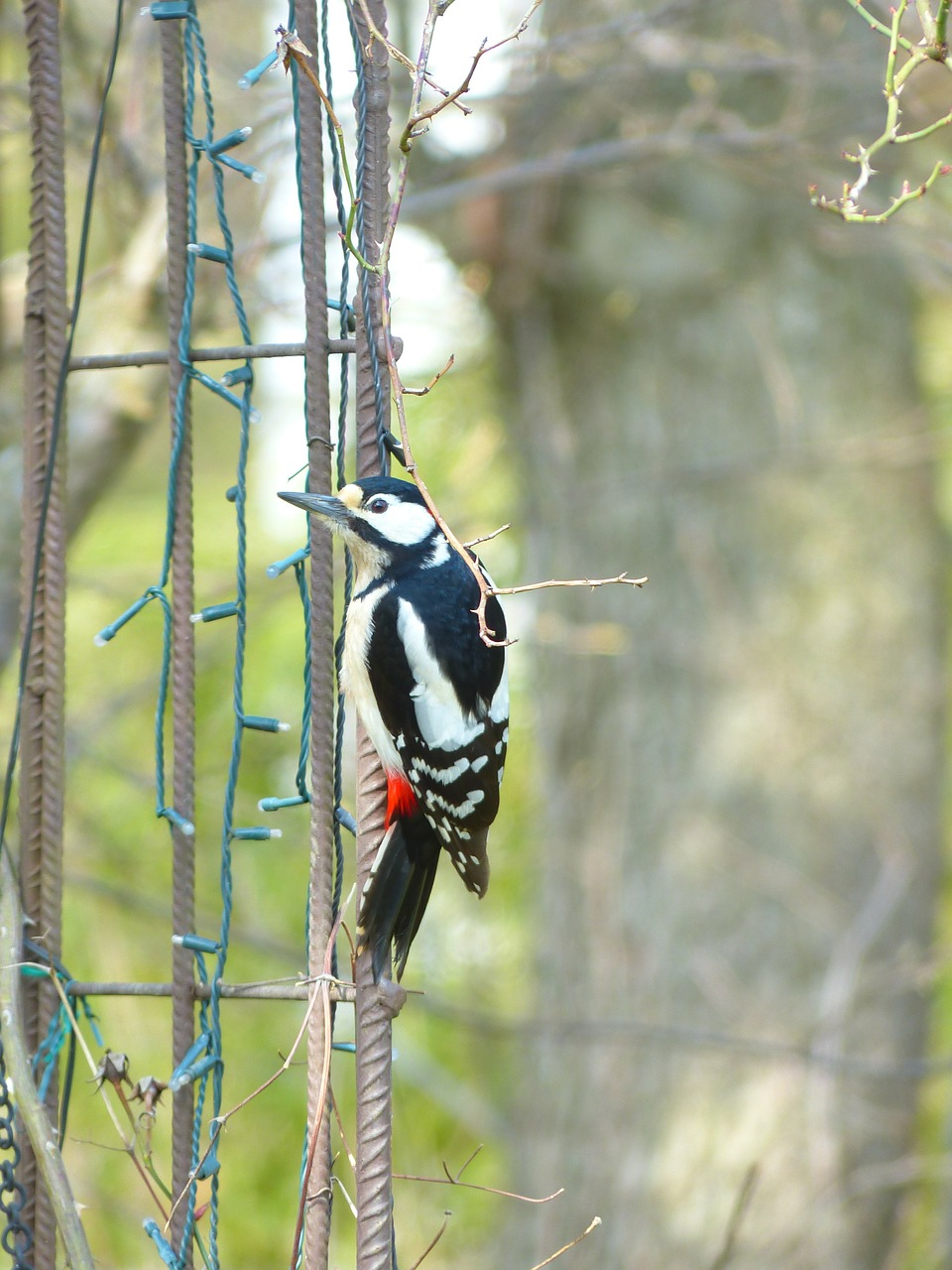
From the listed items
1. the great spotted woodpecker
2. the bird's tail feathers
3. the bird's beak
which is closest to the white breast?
the great spotted woodpecker

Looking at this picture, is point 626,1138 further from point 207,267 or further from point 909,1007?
point 207,267

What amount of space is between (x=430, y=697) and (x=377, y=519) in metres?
0.27

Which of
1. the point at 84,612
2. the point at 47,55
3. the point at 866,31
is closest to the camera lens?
the point at 47,55

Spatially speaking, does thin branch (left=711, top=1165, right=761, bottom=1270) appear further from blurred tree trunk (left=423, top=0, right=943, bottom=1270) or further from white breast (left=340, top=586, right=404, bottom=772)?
blurred tree trunk (left=423, top=0, right=943, bottom=1270)

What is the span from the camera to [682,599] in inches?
178

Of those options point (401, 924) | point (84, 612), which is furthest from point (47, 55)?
point (84, 612)

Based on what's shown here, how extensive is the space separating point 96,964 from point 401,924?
3761mm

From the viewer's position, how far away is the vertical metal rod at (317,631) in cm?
151

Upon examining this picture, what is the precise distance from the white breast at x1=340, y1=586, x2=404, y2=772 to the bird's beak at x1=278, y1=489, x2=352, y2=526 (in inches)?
8.9

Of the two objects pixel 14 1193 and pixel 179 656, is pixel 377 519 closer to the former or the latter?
pixel 179 656

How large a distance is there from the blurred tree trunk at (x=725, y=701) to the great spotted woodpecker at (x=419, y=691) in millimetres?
2384

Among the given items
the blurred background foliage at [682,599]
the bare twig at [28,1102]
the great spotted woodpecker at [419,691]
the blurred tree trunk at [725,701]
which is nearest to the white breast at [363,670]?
the great spotted woodpecker at [419,691]

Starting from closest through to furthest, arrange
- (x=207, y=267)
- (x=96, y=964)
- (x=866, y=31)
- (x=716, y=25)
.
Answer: (x=207, y=267)
(x=866, y=31)
(x=716, y=25)
(x=96, y=964)

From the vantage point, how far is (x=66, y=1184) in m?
1.46
